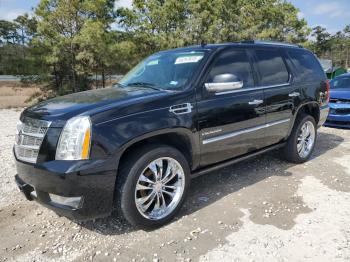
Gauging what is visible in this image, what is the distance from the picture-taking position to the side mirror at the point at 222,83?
3662 millimetres

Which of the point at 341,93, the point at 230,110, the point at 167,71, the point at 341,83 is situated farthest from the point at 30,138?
the point at 341,83

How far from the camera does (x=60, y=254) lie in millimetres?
3078

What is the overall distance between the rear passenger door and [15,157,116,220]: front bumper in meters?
2.54

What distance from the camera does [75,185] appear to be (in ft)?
9.40

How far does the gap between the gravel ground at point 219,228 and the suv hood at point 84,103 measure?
1.25 meters

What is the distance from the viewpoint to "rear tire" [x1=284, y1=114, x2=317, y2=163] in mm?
5281

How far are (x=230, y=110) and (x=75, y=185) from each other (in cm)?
203

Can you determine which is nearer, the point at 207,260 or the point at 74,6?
the point at 207,260

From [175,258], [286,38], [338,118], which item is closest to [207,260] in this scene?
[175,258]

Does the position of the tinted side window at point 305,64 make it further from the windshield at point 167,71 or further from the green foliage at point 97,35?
the green foliage at point 97,35

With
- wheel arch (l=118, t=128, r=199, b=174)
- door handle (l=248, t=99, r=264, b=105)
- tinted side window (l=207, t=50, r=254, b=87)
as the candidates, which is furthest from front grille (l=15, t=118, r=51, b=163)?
door handle (l=248, t=99, r=264, b=105)

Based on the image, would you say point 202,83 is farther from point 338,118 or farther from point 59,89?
point 59,89

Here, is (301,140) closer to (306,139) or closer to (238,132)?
(306,139)

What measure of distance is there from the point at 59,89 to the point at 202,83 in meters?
11.8
